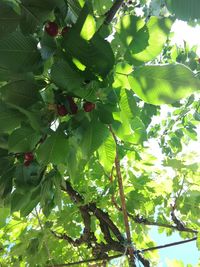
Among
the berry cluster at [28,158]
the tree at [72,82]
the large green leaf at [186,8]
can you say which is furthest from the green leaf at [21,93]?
the large green leaf at [186,8]

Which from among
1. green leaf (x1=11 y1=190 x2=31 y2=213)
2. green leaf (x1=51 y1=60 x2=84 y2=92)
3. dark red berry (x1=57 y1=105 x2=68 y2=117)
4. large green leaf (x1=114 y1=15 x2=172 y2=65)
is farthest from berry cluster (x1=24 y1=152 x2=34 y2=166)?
large green leaf (x1=114 y1=15 x2=172 y2=65)

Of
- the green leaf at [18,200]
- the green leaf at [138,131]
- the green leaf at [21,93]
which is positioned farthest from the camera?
the green leaf at [18,200]

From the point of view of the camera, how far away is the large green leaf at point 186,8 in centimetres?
95

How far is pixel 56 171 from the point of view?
1.38m

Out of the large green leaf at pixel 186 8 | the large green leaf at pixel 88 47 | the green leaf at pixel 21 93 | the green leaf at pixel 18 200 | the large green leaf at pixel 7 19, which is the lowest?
the green leaf at pixel 18 200

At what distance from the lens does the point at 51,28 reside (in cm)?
99

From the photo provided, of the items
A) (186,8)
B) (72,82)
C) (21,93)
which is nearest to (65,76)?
(72,82)

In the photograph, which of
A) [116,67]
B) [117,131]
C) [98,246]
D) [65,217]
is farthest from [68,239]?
[116,67]

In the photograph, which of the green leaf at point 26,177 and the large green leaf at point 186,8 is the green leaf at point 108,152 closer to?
the green leaf at point 26,177

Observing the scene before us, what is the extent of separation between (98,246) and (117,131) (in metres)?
1.13

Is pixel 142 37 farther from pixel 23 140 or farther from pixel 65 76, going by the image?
pixel 23 140

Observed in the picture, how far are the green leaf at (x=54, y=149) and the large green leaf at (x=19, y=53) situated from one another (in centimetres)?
20

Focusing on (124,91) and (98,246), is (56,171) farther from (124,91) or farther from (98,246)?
(98,246)

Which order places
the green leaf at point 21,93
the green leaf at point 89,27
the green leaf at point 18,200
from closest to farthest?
the green leaf at point 89,27 < the green leaf at point 21,93 < the green leaf at point 18,200
